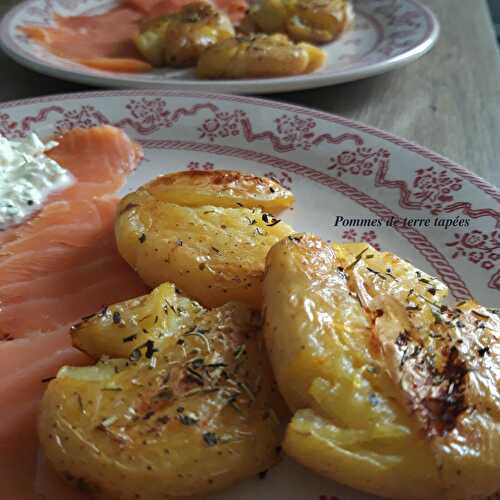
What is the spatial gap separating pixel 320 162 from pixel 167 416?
4.08ft

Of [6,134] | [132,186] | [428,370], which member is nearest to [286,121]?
[132,186]

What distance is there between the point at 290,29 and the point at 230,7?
1.83 ft

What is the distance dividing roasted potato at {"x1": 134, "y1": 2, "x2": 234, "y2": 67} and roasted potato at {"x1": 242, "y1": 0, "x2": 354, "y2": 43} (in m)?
0.21

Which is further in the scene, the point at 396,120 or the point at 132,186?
the point at 396,120

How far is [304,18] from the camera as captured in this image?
3.16 meters

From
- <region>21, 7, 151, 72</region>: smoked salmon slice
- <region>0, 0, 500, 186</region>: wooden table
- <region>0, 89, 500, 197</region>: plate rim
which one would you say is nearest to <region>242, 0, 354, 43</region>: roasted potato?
<region>0, 0, 500, 186</region>: wooden table

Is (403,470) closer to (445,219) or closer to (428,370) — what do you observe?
(428,370)

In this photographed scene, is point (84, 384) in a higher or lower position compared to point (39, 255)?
higher

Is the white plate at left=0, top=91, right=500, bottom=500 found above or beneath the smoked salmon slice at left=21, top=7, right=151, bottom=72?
above

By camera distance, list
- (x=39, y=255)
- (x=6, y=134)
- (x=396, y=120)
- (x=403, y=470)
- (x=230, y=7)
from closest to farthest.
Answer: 1. (x=403, y=470)
2. (x=39, y=255)
3. (x=6, y=134)
4. (x=396, y=120)
5. (x=230, y=7)

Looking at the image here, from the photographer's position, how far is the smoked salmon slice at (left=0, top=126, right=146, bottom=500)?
130 centimetres

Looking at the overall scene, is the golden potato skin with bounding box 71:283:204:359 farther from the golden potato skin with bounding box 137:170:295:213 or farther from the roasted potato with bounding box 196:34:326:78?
the roasted potato with bounding box 196:34:326:78

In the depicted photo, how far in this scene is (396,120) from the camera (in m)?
2.79

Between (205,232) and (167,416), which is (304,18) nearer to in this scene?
(205,232)
